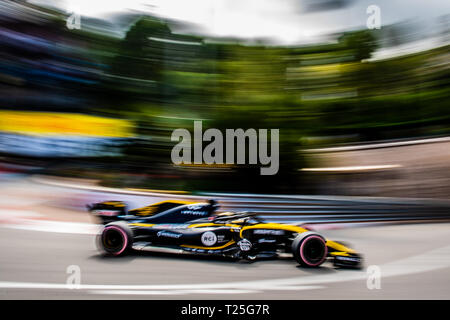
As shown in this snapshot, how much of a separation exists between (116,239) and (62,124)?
3.04 metres

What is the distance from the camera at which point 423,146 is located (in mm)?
5863

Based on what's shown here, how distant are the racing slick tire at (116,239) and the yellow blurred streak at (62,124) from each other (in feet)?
6.84

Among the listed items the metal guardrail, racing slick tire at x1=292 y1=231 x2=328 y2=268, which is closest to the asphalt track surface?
racing slick tire at x1=292 y1=231 x2=328 y2=268

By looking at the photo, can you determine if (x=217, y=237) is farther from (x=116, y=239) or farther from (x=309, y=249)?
(x=116, y=239)

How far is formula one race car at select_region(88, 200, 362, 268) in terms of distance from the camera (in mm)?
3557

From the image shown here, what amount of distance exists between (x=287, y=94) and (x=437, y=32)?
7.95ft

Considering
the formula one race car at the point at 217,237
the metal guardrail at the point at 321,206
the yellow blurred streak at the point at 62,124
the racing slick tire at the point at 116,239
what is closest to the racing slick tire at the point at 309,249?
the formula one race car at the point at 217,237

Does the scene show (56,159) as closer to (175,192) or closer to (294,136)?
(175,192)

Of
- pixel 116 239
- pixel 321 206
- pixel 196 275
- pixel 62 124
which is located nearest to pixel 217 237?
pixel 196 275

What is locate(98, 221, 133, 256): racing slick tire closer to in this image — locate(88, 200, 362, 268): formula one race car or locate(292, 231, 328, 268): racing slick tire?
locate(88, 200, 362, 268): formula one race car

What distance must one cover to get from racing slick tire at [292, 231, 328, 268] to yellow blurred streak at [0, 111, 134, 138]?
313cm

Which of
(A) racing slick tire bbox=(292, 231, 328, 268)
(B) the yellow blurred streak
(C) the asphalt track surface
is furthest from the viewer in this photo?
(B) the yellow blurred streak

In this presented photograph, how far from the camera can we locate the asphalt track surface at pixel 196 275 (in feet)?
10.5

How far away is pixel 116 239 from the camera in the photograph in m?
3.75
